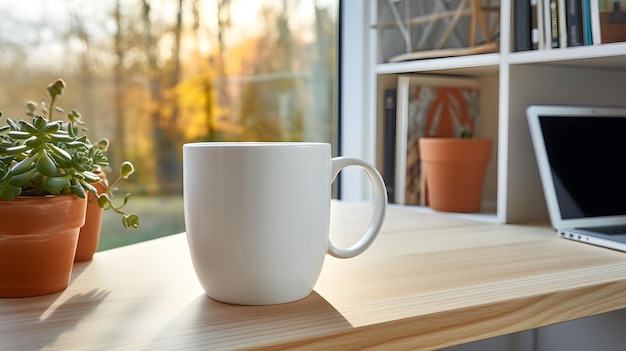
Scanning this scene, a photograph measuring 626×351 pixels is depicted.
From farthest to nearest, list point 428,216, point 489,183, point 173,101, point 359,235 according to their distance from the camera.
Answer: point 173,101
point 489,183
point 428,216
point 359,235

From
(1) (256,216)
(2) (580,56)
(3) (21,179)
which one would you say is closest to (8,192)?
(3) (21,179)

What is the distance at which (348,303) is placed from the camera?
0.67 meters

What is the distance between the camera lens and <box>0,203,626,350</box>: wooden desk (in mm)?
574

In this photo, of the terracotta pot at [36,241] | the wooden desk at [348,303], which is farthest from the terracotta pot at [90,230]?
the terracotta pot at [36,241]

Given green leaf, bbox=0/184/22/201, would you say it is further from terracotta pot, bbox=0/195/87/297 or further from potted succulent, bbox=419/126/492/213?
potted succulent, bbox=419/126/492/213

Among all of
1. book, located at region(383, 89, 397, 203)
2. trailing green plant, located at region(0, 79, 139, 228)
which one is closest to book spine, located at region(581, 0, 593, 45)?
book, located at region(383, 89, 397, 203)

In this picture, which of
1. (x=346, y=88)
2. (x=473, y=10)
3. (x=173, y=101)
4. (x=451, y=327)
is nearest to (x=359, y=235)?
(x=451, y=327)

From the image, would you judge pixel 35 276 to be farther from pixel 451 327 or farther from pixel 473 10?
pixel 473 10

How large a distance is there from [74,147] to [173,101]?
5.02ft

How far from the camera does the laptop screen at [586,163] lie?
3.72ft

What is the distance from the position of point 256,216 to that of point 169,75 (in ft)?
5.30

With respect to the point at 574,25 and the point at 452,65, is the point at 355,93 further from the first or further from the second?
the point at 574,25

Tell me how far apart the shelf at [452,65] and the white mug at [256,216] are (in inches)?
25.7

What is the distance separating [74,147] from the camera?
70 centimetres
